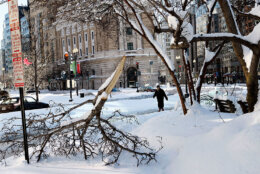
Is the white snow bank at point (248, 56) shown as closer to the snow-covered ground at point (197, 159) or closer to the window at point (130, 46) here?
the snow-covered ground at point (197, 159)

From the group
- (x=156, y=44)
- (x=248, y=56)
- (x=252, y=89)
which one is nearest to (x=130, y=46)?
(x=156, y=44)

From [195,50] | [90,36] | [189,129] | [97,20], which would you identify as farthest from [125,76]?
[189,129]

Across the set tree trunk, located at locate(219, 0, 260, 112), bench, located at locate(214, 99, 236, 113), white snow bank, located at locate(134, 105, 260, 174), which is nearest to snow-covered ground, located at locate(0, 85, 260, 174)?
white snow bank, located at locate(134, 105, 260, 174)

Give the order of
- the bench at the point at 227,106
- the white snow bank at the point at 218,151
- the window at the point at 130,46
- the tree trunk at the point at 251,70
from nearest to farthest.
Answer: the white snow bank at the point at 218,151 < the tree trunk at the point at 251,70 < the bench at the point at 227,106 < the window at the point at 130,46

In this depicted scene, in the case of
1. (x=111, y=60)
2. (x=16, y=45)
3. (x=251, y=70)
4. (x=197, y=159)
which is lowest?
(x=197, y=159)

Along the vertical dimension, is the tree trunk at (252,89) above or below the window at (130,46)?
below

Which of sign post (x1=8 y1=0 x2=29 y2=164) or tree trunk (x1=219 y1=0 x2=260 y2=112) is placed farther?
tree trunk (x1=219 y1=0 x2=260 y2=112)

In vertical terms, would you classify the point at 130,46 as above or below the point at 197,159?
above

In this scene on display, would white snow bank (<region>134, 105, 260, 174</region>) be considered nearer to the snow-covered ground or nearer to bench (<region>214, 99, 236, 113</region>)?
the snow-covered ground

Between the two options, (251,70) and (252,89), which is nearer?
(251,70)

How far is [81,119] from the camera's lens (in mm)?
4363

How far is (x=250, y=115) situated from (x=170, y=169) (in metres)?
1.70

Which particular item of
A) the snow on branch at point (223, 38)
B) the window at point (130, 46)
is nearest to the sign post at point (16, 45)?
the snow on branch at point (223, 38)

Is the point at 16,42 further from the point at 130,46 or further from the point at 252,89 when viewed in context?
the point at 130,46
